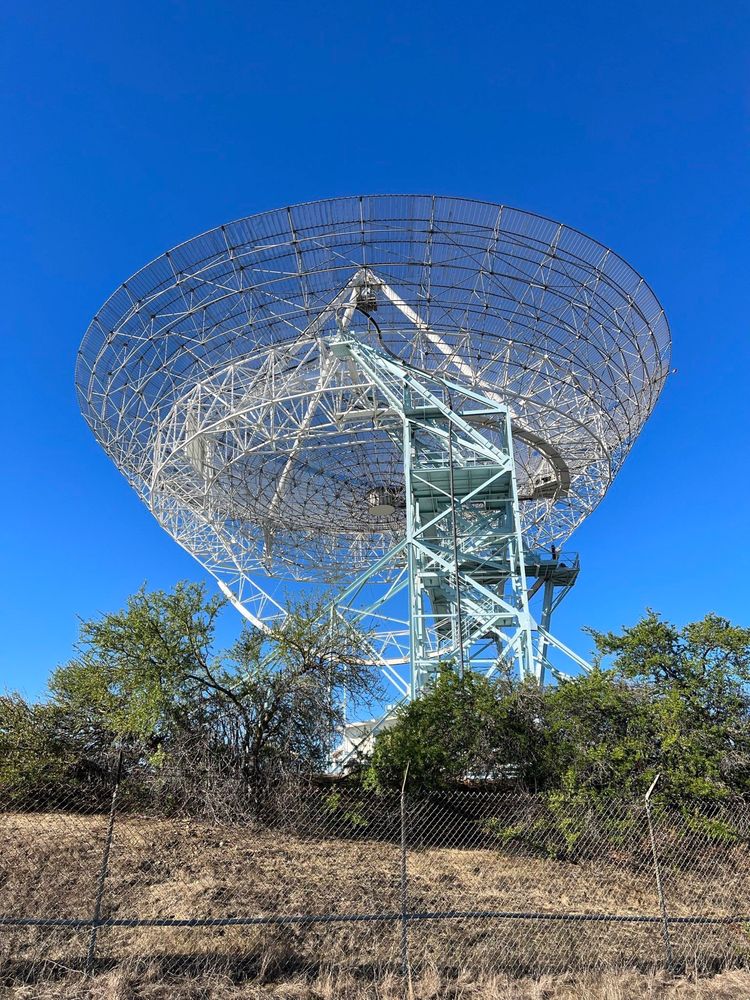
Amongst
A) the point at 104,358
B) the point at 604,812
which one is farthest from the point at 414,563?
the point at 104,358

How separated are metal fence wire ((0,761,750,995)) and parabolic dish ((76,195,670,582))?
516 inches

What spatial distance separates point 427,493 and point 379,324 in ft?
20.9

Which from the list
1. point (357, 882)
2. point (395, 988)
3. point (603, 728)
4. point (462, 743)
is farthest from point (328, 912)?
point (603, 728)

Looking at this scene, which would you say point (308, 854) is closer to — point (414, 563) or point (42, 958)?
point (42, 958)

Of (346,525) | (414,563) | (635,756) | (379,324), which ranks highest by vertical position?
(379,324)

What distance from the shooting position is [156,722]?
1334 centimetres

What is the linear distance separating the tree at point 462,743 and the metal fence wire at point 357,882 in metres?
0.51

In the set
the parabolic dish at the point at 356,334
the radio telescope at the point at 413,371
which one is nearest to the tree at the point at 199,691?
the radio telescope at the point at 413,371

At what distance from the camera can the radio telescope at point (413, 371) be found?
20094mm

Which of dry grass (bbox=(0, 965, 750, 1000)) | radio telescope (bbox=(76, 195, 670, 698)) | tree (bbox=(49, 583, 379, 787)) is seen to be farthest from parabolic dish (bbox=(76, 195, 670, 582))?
dry grass (bbox=(0, 965, 750, 1000))

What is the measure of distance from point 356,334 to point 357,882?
56.9ft

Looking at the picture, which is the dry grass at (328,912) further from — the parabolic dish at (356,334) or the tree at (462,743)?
the parabolic dish at (356,334)

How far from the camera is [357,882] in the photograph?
10375 mm

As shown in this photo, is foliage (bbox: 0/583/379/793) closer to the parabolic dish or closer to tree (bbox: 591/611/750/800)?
tree (bbox: 591/611/750/800)
